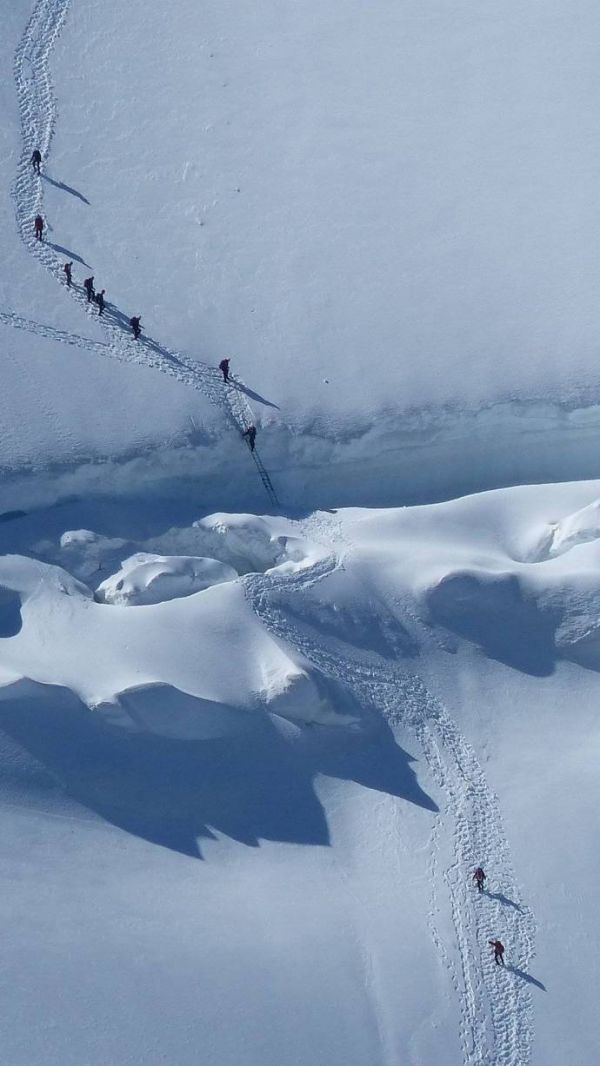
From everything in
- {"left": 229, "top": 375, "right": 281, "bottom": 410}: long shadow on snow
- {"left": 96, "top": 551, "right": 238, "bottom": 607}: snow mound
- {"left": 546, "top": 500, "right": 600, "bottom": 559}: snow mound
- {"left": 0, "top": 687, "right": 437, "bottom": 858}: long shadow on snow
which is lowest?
{"left": 0, "top": 687, "right": 437, "bottom": 858}: long shadow on snow

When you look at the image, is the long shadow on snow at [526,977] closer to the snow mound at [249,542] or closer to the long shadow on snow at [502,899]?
the long shadow on snow at [502,899]

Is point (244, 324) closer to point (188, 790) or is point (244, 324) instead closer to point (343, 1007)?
point (188, 790)

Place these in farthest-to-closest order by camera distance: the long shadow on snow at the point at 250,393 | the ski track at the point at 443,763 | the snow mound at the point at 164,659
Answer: the long shadow on snow at the point at 250,393, the snow mound at the point at 164,659, the ski track at the point at 443,763

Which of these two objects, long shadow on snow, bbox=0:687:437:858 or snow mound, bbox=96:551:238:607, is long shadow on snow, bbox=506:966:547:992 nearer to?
long shadow on snow, bbox=0:687:437:858

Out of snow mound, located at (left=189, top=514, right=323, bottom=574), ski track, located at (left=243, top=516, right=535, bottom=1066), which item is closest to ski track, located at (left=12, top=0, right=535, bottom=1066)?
ski track, located at (left=243, top=516, right=535, bottom=1066)

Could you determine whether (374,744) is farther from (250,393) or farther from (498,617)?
(250,393)

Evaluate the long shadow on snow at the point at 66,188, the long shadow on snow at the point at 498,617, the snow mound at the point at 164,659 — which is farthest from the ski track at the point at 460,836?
the long shadow on snow at the point at 66,188
